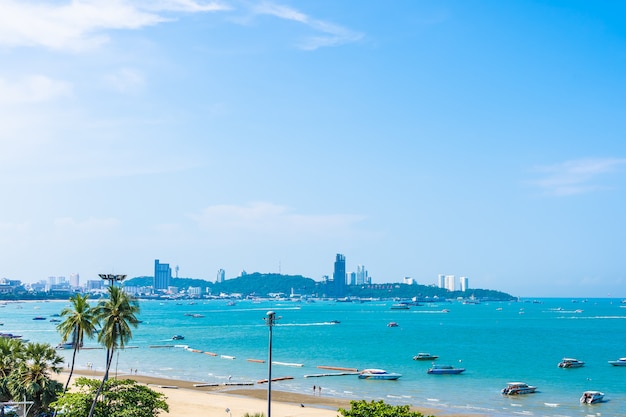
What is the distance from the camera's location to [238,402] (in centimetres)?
7106

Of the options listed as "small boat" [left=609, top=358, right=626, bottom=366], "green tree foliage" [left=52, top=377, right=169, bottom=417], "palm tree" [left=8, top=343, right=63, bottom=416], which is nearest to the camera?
"green tree foliage" [left=52, top=377, right=169, bottom=417]

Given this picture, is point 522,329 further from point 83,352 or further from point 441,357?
point 83,352

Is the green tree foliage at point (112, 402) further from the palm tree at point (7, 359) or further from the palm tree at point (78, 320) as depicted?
the palm tree at point (7, 359)

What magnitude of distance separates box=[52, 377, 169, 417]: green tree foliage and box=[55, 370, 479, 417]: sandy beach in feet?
58.5

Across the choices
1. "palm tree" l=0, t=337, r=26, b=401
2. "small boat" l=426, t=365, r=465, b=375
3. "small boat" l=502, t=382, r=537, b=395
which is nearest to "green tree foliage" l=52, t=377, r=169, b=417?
"palm tree" l=0, t=337, r=26, b=401

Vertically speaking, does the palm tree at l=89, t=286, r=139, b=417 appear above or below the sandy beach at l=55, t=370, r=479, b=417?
above

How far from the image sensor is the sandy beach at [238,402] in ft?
209

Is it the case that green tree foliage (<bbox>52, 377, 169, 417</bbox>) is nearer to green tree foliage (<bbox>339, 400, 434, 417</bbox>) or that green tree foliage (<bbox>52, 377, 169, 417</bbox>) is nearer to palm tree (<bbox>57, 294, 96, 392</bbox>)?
palm tree (<bbox>57, 294, 96, 392</bbox>)

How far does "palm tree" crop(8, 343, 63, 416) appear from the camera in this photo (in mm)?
38969

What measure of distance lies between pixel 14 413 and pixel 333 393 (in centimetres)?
4414

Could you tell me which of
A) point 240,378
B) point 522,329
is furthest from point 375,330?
point 240,378

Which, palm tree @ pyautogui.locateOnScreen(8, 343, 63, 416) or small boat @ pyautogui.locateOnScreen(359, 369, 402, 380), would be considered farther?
small boat @ pyautogui.locateOnScreen(359, 369, 402, 380)

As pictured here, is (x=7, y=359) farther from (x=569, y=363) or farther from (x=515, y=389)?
(x=569, y=363)

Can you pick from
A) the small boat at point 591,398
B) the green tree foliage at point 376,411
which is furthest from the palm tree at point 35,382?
the small boat at point 591,398
